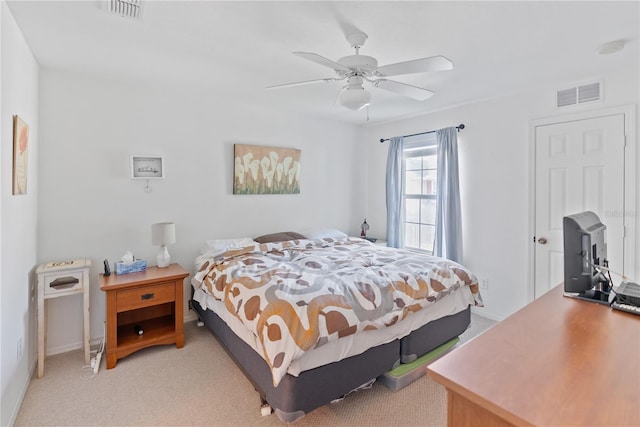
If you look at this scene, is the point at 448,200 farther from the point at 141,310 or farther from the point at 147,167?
the point at 141,310

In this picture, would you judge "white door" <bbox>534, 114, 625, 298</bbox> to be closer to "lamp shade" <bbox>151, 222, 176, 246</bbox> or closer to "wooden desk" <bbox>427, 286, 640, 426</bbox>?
"wooden desk" <bbox>427, 286, 640, 426</bbox>

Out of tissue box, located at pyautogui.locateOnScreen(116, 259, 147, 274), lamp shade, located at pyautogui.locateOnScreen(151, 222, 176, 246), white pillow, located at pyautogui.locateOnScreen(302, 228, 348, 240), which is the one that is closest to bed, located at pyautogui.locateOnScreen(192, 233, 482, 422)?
lamp shade, located at pyautogui.locateOnScreen(151, 222, 176, 246)

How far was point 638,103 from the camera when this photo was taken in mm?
2537

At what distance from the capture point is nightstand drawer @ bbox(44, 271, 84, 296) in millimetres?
2365

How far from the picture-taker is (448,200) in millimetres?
3672

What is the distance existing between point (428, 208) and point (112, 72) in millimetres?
3757

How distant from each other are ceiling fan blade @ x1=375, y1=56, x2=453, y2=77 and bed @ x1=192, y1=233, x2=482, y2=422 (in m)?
1.42

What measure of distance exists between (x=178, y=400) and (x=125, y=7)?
2453 millimetres

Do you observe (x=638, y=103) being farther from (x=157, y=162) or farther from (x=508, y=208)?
(x=157, y=162)

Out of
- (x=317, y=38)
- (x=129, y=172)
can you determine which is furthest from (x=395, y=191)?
(x=129, y=172)

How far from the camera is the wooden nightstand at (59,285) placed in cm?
232

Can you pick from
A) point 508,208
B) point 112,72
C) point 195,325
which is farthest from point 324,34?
point 195,325

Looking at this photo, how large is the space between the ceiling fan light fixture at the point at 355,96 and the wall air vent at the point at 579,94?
2149mm

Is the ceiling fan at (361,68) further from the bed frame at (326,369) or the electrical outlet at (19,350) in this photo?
the electrical outlet at (19,350)
